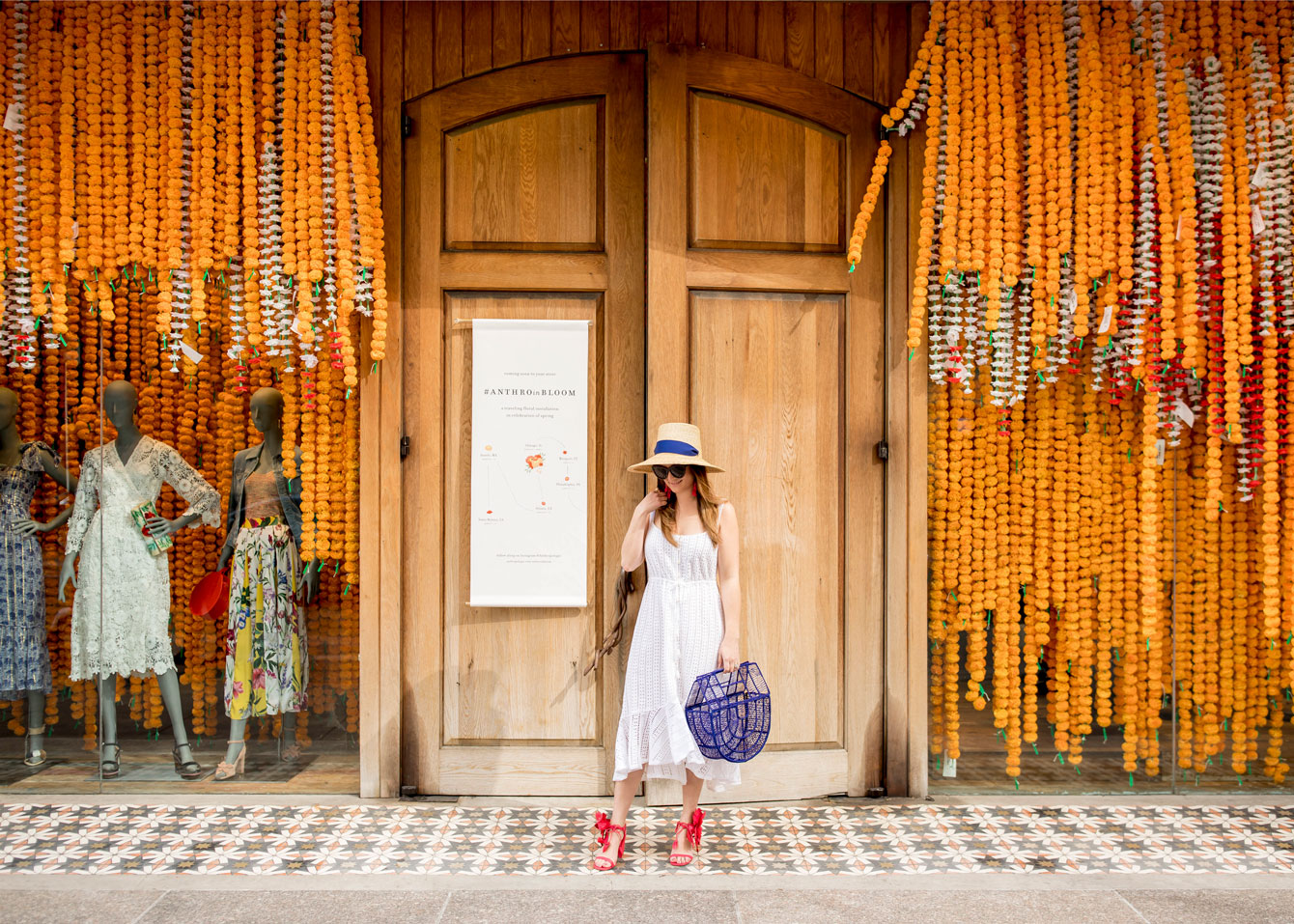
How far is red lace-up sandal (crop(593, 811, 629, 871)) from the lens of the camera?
3684 mm

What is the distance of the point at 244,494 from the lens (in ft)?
14.8

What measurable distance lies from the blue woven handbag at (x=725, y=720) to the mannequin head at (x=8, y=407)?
3400 millimetres

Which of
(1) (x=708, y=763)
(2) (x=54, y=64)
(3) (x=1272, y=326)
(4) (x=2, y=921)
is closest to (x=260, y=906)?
(4) (x=2, y=921)

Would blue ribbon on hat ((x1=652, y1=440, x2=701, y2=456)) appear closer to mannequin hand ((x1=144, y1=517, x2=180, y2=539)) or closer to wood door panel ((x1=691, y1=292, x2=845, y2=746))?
wood door panel ((x1=691, y1=292, x2=845, y2=746))

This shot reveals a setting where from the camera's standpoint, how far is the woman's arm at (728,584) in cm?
375

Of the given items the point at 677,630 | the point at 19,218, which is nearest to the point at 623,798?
the point at 677,630

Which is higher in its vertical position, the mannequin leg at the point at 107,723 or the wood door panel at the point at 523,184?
the wood door panel at the point at 523,184

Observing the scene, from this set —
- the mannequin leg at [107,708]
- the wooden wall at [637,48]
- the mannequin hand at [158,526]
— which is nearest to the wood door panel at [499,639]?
the wooden wall at [637,48]

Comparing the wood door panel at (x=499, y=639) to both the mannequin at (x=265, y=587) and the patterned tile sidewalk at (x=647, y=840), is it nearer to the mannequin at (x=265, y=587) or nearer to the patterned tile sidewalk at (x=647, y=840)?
the patterned tile sidewalk at (x=647, y=840)

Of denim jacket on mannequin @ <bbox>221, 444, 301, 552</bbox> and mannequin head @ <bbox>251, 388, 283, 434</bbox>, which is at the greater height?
mannequin head @ <bbox>251, 388, 283, 434</bbox>

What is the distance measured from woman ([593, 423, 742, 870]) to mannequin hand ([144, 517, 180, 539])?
7.45ft

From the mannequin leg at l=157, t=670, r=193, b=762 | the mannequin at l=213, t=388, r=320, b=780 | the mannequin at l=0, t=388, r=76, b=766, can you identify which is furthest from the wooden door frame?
the mannequin at l=0, t=388, r=76, b=766

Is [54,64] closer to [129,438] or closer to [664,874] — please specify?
[129,438]

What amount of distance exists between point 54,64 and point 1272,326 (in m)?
5.58
